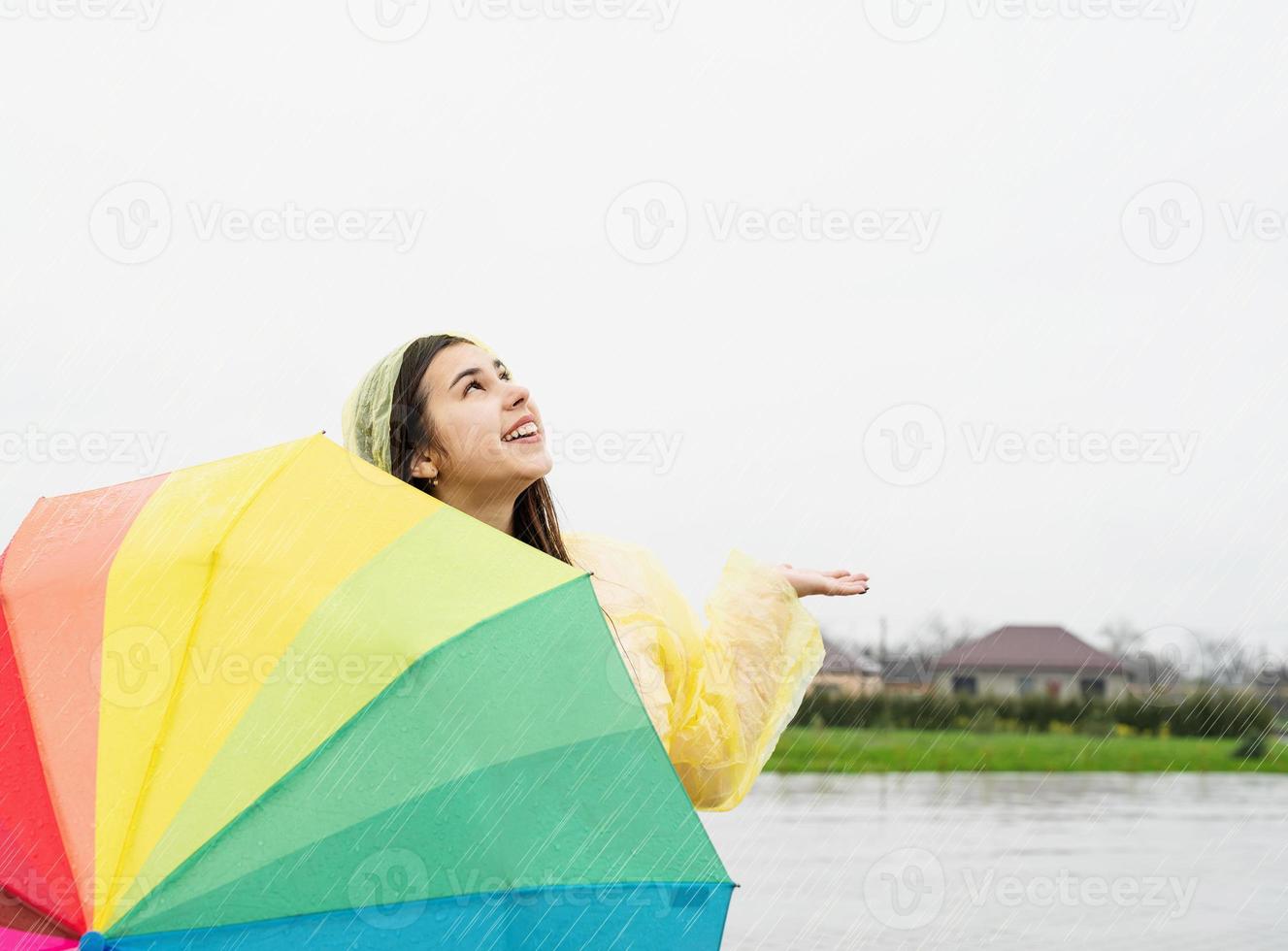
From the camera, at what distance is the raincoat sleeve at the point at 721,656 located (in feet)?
10.6

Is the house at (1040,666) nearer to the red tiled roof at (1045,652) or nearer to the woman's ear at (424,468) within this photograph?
the red tiled roof at (1045,652)

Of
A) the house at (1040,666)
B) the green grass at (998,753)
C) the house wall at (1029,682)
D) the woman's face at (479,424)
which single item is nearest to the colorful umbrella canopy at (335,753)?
the woman's face at (479,424)

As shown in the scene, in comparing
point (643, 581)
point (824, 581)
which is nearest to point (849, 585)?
point (824, 581)

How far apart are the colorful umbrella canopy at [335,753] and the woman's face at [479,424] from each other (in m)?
0.74

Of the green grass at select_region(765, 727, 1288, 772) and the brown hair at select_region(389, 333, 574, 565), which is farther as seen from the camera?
the green grass at select_region(765, 727, 1288, 772)

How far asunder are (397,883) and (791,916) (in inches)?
268

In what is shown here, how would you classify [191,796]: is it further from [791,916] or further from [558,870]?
[791,916]

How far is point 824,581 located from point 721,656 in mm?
278

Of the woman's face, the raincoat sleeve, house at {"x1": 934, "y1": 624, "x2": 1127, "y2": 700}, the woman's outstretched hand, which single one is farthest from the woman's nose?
house at {"x1": 934, "y1": 624, "x2": 1127, "y2": 700}

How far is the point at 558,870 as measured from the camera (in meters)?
2.27

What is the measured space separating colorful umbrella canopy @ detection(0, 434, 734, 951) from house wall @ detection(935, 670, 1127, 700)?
25.4 m

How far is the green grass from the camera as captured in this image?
74.8 ft

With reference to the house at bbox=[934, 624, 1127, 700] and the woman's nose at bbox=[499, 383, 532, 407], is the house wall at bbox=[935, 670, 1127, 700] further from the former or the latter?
the woman's nose at bbox=[499, 383, 532, 407]

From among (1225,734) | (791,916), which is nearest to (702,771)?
(791,916)
